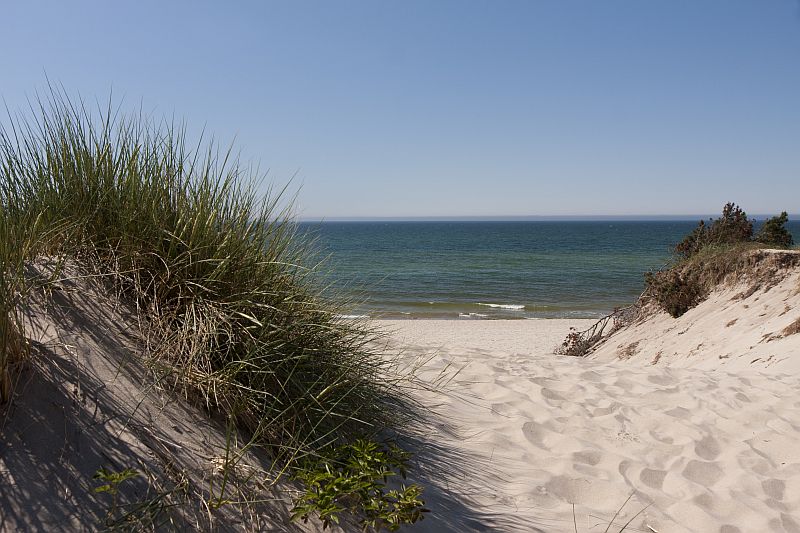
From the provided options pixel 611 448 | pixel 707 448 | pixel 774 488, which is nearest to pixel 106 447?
pixel 611 448

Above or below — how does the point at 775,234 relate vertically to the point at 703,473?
above

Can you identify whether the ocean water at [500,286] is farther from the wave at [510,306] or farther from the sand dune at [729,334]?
the sand dune at [729,334]

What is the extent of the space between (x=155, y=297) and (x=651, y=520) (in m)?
2.97

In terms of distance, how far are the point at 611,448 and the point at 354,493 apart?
7.58ft

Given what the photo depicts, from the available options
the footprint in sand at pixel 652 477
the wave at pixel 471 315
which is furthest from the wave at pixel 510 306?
the footprint in sand at pixel 652 477

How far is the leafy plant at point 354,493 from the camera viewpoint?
94.4 inches

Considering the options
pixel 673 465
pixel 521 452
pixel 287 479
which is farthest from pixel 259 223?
pixel 673 465

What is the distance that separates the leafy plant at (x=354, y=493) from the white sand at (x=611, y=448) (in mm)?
314

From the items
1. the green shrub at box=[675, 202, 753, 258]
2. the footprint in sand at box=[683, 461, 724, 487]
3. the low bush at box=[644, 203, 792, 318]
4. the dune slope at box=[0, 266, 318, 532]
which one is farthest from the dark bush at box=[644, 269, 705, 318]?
the dune slope at box=[0, 266, 318, 532]

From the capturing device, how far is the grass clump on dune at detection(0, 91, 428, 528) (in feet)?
9.40

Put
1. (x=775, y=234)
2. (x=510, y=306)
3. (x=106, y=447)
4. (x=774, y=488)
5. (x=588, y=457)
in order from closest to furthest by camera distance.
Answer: (x=106, y=447), (x=774, y=488), (x=588, y=457), (x=775, y=234), (x=510, y=306)

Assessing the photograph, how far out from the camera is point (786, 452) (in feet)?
13.4

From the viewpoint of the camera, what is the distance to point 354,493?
260 cm

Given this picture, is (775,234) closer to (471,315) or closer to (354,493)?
(471,315)
